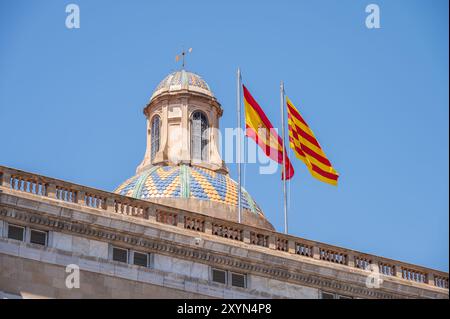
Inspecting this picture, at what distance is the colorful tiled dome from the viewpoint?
7250 cm

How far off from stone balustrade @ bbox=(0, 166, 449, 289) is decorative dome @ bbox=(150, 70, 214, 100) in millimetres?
27301

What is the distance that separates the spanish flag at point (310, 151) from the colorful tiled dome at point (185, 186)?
45.2ft

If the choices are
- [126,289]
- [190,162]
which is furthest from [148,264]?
[190,162]

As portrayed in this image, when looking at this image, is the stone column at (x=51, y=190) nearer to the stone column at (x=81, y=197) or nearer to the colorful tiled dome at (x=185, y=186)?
the stone column at (x=81, y=197)

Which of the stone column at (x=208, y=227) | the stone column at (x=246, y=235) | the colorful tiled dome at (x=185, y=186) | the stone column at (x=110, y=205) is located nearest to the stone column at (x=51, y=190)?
the stone column at (x=110, y=205)

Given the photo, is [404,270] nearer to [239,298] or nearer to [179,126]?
[239,298]

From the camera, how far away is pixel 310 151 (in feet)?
191

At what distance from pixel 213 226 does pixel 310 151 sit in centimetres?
873

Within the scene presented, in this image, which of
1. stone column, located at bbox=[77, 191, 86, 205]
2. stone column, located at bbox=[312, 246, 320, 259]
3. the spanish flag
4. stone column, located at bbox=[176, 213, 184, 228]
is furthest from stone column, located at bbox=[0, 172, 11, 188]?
the spanish flag

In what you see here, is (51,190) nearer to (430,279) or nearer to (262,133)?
(262,133)

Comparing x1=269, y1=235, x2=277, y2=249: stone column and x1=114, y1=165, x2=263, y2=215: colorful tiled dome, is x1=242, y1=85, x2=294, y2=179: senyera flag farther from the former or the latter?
x1=114, y1=165, x2=263, y2=215: colorful tiled dome

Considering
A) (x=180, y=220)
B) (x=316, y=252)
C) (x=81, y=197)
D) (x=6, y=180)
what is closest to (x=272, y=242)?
(x=316, y=252)

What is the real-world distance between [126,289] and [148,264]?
4.08 ft

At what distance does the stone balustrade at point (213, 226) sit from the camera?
48.1m
